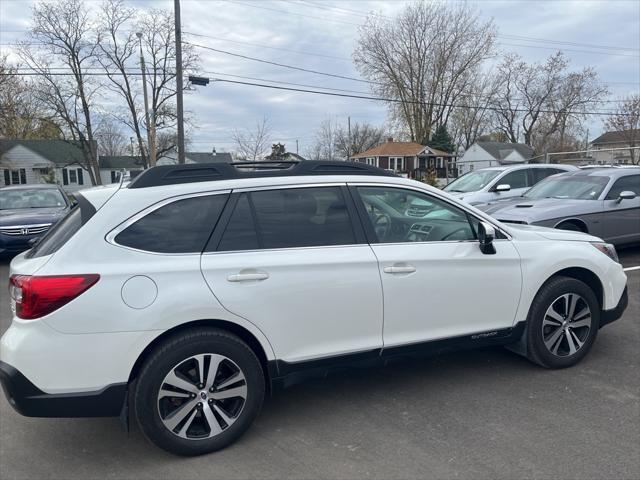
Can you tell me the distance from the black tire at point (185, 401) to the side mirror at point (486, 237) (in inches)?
74.7

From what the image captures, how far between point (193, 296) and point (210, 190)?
723mm

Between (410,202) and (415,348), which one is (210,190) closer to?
(410,202)

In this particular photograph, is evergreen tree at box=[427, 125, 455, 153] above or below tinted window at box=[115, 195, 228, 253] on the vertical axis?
above

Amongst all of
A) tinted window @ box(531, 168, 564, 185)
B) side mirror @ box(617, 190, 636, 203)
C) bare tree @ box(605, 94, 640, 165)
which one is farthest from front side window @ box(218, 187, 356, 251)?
bare tree @ box(605, 94, 640, 165)

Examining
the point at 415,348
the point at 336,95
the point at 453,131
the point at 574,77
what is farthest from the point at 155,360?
the point at 453,131

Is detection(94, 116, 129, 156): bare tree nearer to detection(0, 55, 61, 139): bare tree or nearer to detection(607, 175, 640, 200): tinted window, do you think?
detection(0, 55, 61, 139): bare tree

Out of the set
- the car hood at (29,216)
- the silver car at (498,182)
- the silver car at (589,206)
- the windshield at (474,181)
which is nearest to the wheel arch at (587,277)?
the silver car at (589,206)

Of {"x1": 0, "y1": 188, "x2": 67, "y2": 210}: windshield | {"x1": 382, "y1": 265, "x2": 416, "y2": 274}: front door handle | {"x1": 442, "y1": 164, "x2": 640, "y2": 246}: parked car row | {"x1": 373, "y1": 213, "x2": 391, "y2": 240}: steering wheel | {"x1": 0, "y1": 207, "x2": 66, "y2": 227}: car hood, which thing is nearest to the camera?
{"x1": 382, "y1": 265, "x2": 416, "y2": 274}: front door handle

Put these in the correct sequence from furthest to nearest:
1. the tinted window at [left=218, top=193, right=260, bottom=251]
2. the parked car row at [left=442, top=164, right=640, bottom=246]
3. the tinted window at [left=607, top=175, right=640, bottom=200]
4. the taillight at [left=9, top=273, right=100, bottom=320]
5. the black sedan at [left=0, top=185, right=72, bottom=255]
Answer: the black sedan at [left=0, top=185, right=72, bottom=255], the tinted window at [left=607, top=175, right=640, bottom=200], the parked car row at [left=442, top=164, right=640, bottom=246], the tinted window at [left=218, top=193, right=260, bottom=251], the taillight at [left=9, top=273, right=100, bottom=320]

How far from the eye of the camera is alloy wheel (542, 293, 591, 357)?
4297mm

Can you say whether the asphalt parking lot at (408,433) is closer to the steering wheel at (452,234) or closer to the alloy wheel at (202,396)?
the alloy wheel at (202,396)

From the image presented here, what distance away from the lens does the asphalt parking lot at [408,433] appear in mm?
3018

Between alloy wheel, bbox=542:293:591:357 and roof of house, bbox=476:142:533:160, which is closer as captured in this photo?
alloy wheel, bbox=542:293:591:357

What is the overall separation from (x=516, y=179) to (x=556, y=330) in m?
8.16
